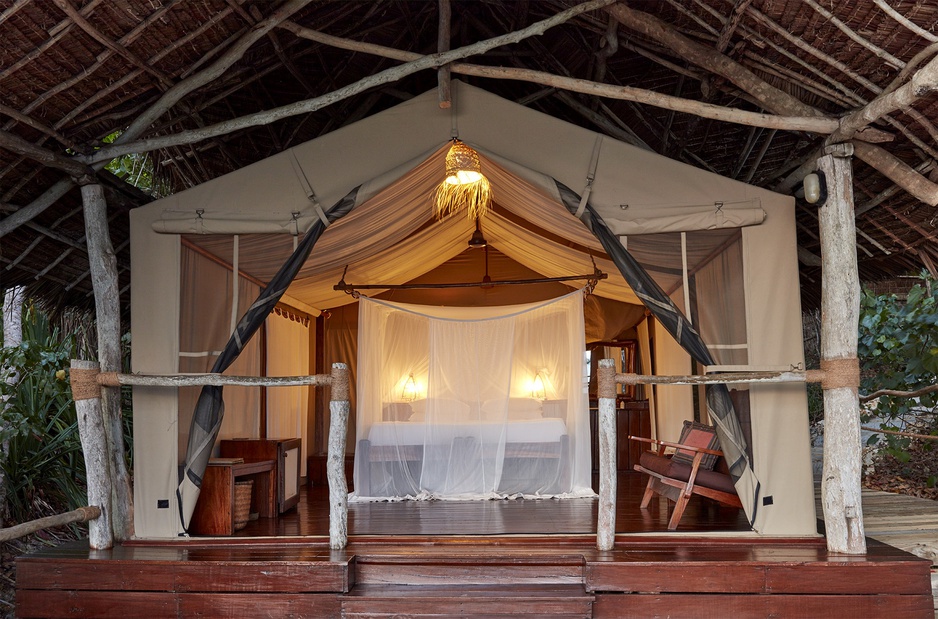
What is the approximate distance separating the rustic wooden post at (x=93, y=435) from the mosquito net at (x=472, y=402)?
237 cm

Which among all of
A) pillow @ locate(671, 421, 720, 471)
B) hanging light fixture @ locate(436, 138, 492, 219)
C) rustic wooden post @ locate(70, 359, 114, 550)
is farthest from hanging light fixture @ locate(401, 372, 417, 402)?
rustic wooden post @ locate(70, 359, 114, 550)

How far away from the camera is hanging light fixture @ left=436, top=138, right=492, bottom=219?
14.9ft

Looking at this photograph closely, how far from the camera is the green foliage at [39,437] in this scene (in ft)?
18.2

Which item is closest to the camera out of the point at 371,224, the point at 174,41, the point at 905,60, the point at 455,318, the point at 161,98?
the point at 905,60

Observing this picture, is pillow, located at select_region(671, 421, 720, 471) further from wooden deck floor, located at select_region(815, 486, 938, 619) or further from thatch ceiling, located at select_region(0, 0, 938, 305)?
thatch ceiling, located at select_region(0, 0, 938, 305)

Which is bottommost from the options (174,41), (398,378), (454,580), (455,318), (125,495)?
(454,580)

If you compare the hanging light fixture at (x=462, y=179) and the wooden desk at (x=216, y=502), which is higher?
the hanging light fixture at (x=462, y=179)

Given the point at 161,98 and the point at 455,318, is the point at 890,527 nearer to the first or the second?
the point at 455,318

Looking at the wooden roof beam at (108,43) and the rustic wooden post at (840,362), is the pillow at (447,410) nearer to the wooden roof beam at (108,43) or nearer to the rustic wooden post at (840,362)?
the rustic wooden post at (840,362)

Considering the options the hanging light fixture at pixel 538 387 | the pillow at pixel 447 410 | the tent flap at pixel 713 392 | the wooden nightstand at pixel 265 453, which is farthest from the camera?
the hanging light fixture at pixel 538 387

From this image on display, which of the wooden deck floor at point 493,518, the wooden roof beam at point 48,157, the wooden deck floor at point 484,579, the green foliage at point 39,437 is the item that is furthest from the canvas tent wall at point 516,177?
the green foliage at point 39,437

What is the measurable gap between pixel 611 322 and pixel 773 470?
4.12 m

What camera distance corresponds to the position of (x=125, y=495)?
4426mm

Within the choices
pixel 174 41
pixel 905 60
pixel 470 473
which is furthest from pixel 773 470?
pixel 174 41
